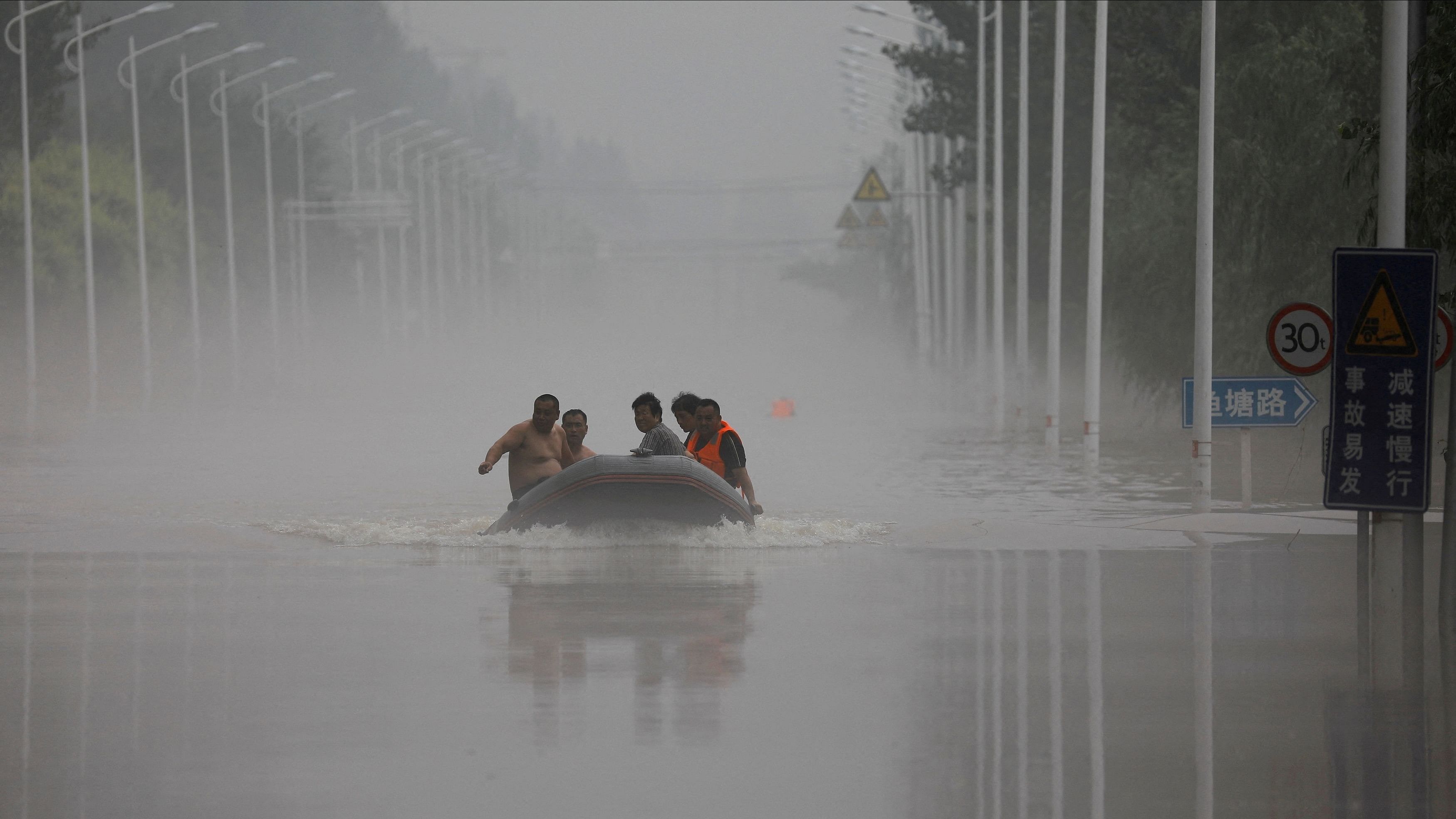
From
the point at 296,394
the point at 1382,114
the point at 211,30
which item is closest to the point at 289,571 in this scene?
the point at 1382,114

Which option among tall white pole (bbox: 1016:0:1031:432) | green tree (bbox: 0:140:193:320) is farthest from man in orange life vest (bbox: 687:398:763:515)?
green tree (bbox: 0:140:193:320)

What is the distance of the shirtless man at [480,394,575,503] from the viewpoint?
76.0 feet

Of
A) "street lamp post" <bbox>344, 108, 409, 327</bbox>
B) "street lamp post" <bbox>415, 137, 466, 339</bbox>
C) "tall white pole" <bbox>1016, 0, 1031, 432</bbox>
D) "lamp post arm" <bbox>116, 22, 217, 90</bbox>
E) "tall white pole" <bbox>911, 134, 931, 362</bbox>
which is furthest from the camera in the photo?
"street lamp post" <bbox>415, 137, 466, 339</bbox>

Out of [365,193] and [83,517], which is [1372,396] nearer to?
[83,517]

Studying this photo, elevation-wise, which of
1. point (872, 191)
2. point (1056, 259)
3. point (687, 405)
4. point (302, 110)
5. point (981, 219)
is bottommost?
point (687, 405)

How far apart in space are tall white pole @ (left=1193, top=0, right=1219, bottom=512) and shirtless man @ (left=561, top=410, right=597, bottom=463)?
7.39 m

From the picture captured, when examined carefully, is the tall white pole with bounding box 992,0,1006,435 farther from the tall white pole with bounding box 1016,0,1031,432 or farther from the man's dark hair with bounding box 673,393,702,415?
the man's dark hair with bounding box 673,393,702,415

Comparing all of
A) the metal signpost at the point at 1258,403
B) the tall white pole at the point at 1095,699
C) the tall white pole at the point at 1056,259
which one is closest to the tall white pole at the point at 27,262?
the tall white pole at the point at 1056,259

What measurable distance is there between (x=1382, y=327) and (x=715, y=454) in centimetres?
1043

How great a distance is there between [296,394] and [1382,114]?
78839 millimetres

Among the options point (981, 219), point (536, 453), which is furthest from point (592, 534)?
point (981, 219)

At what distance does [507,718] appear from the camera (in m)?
11.9

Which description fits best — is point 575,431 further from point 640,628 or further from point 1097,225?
point 1097,225

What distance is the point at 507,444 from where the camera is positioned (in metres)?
23.0
